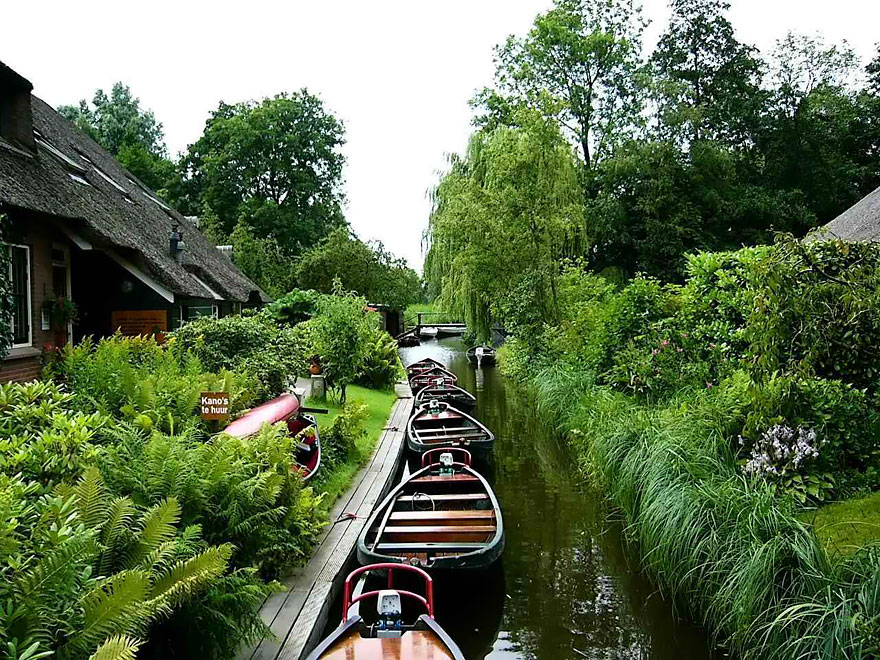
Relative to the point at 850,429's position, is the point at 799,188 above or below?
above

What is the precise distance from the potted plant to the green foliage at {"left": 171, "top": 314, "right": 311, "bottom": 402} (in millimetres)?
1673

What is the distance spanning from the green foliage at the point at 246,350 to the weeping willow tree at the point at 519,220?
28.7ft

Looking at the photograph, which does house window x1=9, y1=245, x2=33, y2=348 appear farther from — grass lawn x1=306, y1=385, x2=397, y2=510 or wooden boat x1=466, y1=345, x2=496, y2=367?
wooden boat x1=466, y1=345, x2=496, y2=367

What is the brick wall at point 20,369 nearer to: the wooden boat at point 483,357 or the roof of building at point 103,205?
the roof of building at point 103,205

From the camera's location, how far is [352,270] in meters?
33.3

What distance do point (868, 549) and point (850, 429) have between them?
2245 mm

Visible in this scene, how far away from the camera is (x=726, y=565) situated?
5695mm

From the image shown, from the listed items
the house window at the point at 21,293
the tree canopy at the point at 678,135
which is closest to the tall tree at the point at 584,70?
the tree canopy at the point at 678,135

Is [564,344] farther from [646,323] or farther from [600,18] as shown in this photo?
[600,18]

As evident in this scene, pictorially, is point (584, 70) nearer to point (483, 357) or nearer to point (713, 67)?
point (713, 67)

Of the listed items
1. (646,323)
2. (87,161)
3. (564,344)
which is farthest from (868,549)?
(87,161)

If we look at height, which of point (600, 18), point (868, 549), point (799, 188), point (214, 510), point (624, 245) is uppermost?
point (600, 18)

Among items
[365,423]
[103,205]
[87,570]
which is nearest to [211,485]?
[87,570]

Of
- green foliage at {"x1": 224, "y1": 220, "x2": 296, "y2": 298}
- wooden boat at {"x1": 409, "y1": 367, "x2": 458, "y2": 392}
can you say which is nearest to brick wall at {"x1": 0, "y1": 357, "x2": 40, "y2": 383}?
wooden boat at {"x1": 409, "y1": 367, "x2": 458, "y2": 392}
